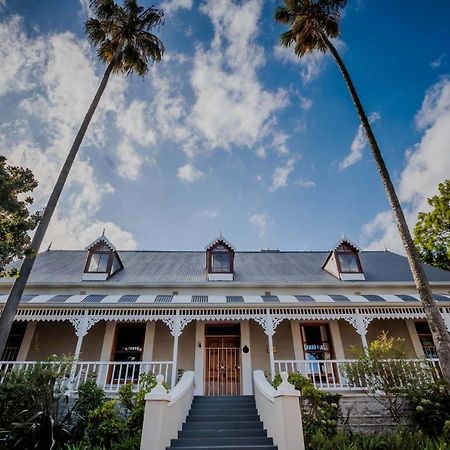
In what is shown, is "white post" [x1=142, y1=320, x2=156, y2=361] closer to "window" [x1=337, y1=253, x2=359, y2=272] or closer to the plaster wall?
the plaster wall

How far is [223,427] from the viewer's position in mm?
7246

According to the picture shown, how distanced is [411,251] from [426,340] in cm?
665

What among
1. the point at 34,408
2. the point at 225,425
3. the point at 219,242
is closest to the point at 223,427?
the point at 225,425

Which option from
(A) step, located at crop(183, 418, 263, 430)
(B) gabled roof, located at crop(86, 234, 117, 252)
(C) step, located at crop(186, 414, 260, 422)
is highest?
(B) gabled roof, located at crop(86, 234, 117, 252)

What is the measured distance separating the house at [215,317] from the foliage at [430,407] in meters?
2.01

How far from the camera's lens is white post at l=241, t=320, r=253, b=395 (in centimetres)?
1052

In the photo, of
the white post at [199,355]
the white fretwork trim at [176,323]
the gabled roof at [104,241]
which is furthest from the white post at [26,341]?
the white post at [199,355]

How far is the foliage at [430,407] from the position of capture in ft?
23.2

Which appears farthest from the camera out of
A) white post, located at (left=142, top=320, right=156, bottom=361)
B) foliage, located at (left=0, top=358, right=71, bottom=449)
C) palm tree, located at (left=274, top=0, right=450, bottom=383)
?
white post, located at (left=142, top=320, right=156, bottom=361)

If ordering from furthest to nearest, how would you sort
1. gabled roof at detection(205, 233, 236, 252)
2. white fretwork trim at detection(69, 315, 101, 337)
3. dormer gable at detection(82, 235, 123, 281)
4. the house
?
1. gabled roof at detection(205, 233, 236, 252)
2. dormer gable at detection(82, 235, 123, 281)
3. the house
4. white fretwork trim at detection(69, 315, 101, 337)

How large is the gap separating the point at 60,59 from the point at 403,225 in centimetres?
1108

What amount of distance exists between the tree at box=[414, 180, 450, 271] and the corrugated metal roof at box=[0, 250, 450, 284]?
6.70 m

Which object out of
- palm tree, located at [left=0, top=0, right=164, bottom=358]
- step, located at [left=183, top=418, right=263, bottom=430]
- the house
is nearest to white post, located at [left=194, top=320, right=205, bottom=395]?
the house

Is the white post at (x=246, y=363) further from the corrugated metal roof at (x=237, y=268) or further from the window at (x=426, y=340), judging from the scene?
the window at (x=426, y=340)
